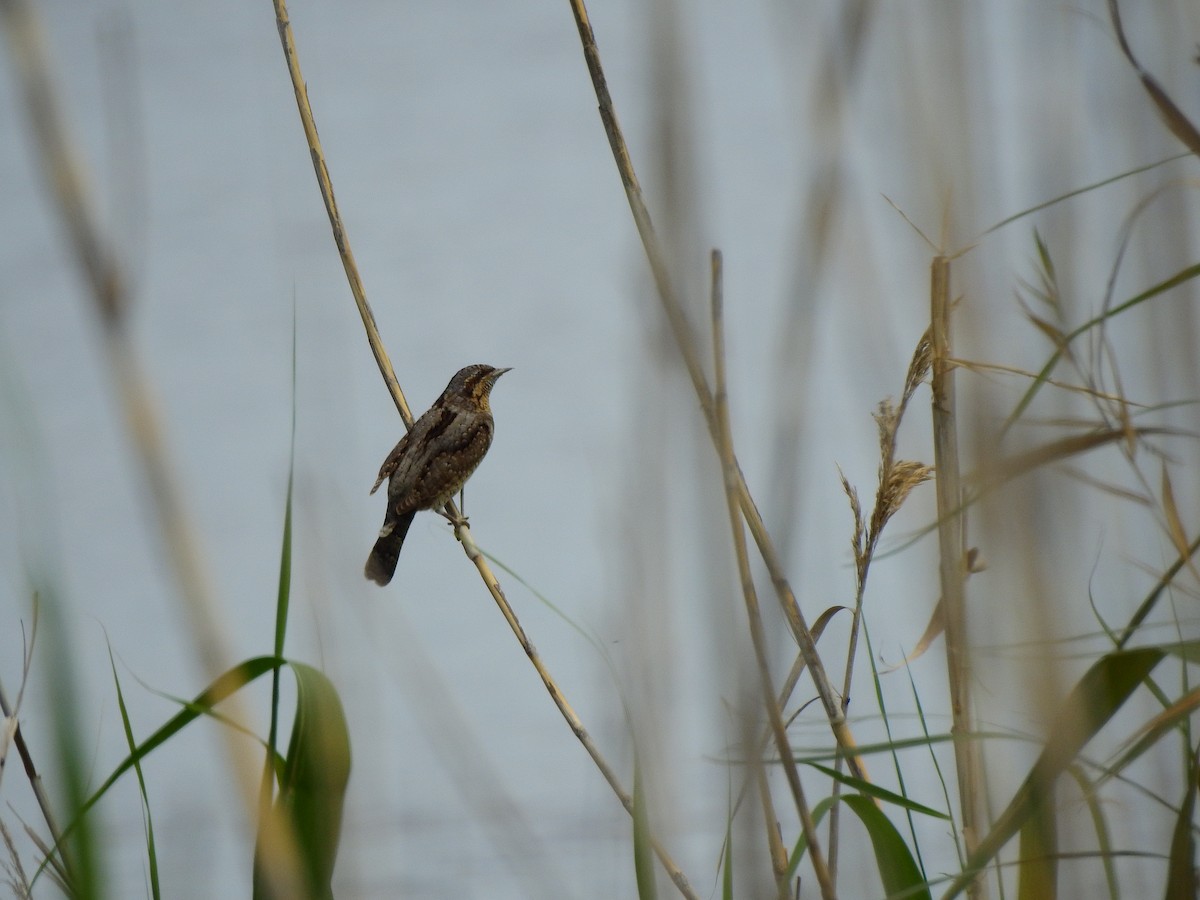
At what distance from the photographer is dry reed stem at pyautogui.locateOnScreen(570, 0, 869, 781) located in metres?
1.03

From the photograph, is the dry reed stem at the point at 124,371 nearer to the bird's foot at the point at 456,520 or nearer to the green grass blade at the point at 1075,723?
the green grass blade at the point at 1075,723

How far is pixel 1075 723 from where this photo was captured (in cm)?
95

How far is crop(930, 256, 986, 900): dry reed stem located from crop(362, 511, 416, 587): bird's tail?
94.5 inches

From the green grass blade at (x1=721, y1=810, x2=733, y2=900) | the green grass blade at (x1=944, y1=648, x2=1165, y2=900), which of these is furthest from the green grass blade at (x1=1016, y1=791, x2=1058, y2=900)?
the green grass blade at (x1=721, y1=810, x2=733, y2=900)

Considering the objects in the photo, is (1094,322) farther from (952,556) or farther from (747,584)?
(747,584)

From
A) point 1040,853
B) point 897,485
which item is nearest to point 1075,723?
point 1040,853

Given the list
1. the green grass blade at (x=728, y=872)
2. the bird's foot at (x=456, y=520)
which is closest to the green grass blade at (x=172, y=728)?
the green grass blade at (x=728, y=872)

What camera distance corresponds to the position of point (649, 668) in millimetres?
1085

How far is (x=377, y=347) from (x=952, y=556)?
1.28 m

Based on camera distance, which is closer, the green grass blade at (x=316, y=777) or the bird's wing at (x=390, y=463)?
the green grass blade at (x=316, y=777)

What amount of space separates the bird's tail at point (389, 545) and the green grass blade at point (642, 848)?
2407 millimetres

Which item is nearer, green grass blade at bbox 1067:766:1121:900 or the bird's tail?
green grass blade at bbox 1067:766:1121:900

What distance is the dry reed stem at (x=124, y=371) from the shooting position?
0.63m

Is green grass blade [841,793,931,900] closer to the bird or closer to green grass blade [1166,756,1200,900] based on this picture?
green grass blade [1166,756,1200,900]
